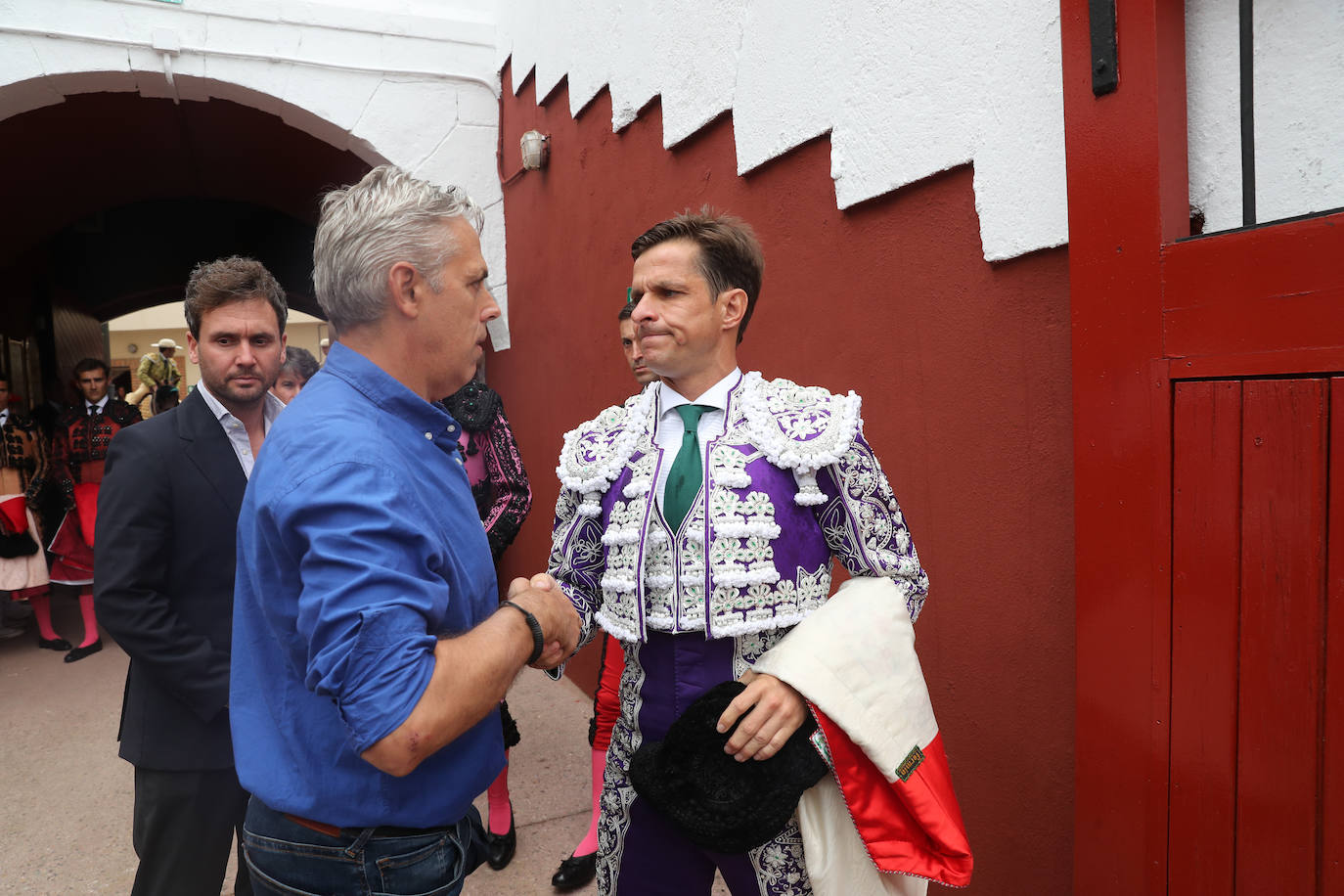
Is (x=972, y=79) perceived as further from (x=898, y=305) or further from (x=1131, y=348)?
(x=1131, y=348)

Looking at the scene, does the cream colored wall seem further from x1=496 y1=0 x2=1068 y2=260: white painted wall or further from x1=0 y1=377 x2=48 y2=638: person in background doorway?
x1=496 y1=0 x2=1068 y2=260: white painted wall

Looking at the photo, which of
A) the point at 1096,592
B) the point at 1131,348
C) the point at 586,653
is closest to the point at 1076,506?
the point at 1096,592

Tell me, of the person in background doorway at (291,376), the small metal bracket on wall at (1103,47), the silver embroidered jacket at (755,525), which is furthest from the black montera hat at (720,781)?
the person in background doorway at (291,376)

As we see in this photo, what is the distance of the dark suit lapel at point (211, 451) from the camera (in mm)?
2059

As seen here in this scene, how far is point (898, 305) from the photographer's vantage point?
7.58 ft

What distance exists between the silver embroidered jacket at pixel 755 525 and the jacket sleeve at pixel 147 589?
96 centimetres

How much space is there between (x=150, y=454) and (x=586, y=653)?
292cm

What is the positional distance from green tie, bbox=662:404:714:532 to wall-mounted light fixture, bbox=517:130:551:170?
3631 millimetres

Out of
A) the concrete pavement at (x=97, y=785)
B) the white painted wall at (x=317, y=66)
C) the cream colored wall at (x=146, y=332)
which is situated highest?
the cream colored wall at (x=146, y=332)

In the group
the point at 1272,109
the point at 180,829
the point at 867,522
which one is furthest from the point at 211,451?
the point at 1272,109

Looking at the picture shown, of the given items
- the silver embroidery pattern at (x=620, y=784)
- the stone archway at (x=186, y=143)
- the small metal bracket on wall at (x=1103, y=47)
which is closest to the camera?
the small metal bracket on wall at (x=1103, y=47)

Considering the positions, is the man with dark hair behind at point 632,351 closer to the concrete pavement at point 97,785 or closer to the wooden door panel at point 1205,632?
the wooden door panel at point 1205,632

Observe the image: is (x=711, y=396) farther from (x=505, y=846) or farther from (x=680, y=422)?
(x=505, y=846)

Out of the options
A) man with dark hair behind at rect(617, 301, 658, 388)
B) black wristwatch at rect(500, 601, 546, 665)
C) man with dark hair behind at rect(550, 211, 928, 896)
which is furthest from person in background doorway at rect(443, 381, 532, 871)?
black wristwatch at rect(500, 601, 546, 665)
